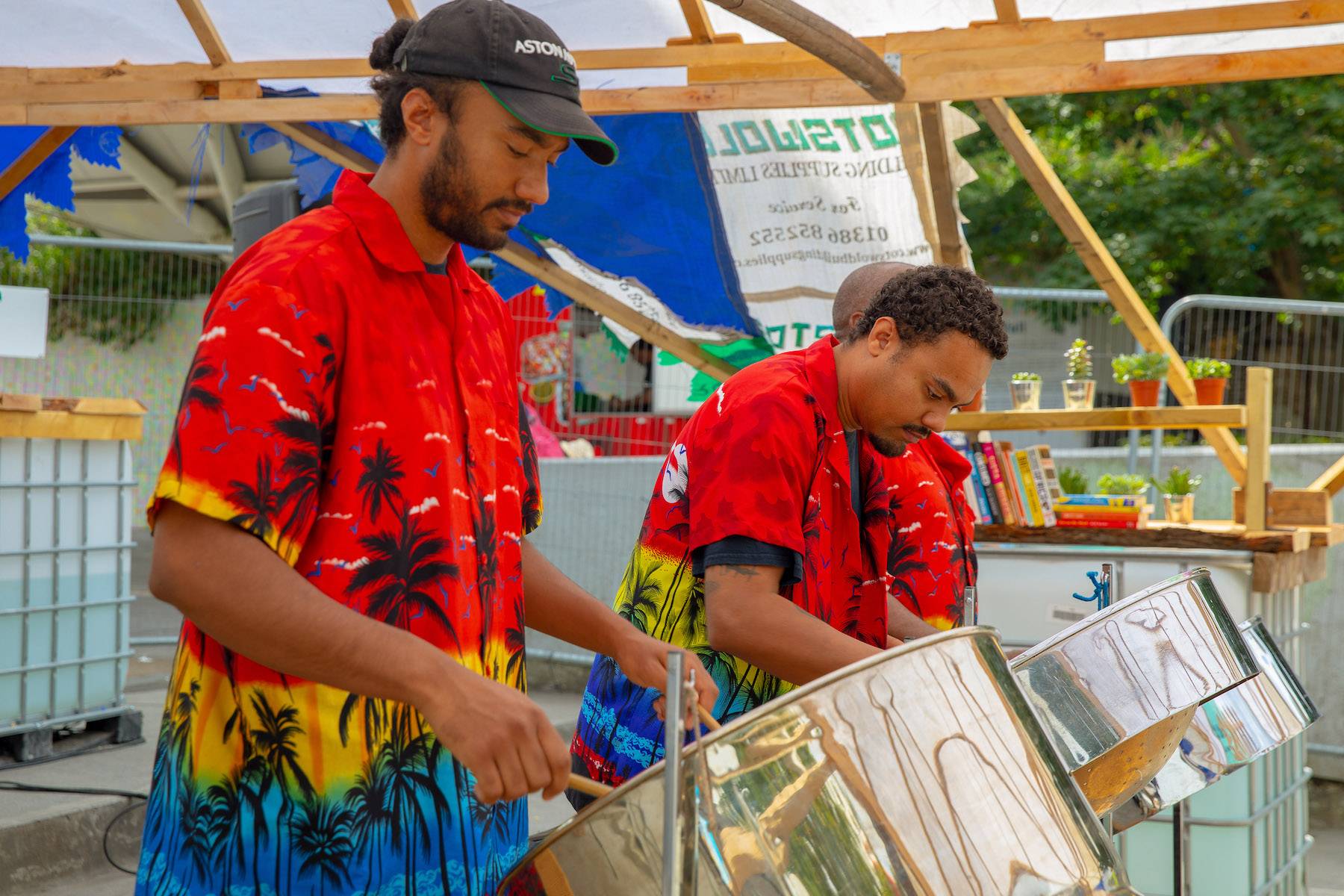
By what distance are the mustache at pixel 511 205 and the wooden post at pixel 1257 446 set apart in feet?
8.50

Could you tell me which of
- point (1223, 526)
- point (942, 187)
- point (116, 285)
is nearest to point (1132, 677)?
point (942, 187)

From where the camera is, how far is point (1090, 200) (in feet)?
33.7

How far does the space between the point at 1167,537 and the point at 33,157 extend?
107 inches

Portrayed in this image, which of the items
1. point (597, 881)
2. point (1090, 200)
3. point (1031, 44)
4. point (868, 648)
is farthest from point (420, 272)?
point (1090, 200)

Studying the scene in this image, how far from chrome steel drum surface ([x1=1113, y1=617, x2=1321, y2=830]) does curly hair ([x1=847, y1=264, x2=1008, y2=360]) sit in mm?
488

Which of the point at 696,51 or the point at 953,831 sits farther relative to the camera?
the point at 696,51

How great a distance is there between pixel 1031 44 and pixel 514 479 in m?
1.66

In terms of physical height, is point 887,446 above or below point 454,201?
below

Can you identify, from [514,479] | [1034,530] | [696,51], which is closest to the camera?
[514,479]

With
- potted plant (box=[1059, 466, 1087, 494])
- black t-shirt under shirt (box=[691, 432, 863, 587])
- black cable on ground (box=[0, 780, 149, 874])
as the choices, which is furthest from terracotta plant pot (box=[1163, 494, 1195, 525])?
black cable on ground (box=[0, 780, 149, 874])

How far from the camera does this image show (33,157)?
317 cm

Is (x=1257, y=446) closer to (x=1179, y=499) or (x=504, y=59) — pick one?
(x=1179, y=499)

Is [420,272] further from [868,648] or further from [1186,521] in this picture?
[1186,521]

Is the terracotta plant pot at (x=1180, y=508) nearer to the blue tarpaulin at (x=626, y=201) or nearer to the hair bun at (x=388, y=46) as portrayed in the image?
the blue tarpaulin at (x=626, y=201)
